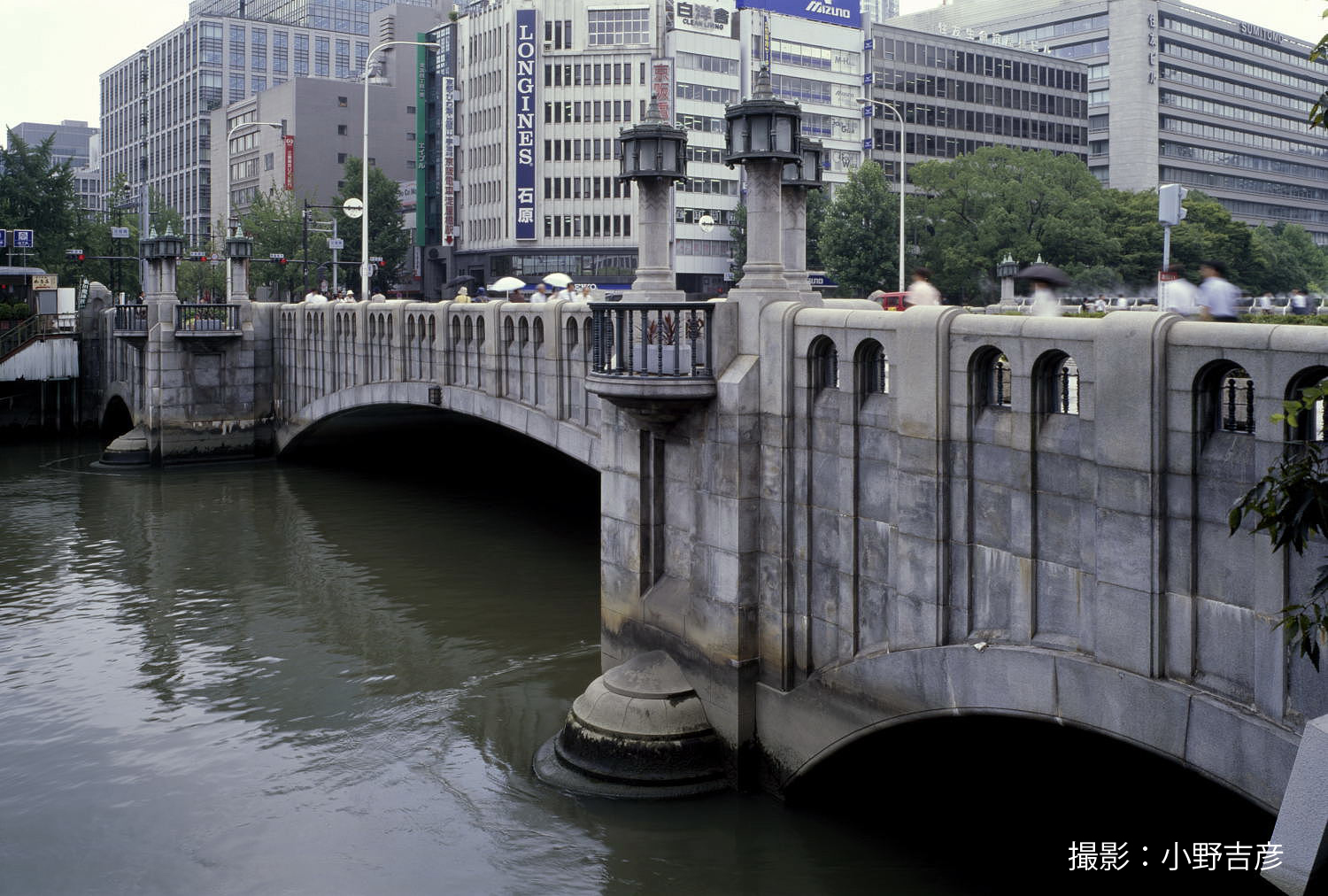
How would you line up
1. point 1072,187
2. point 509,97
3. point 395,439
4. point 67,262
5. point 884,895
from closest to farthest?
point 884,895 → point 395,439 → point 67,262 → point 1072,187 → point 509,97

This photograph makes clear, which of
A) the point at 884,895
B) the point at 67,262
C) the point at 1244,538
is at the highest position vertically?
the point at 67,262

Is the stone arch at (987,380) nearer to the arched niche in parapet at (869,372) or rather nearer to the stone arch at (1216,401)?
the arched niche in parapet at (869,372)

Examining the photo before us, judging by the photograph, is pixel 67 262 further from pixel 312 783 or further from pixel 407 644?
pixel 312 783

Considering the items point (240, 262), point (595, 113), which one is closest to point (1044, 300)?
point (240, 262)

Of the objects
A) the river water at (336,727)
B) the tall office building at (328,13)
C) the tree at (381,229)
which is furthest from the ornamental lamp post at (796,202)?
the tall office building at (328,13)

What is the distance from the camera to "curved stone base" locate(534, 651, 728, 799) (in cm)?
1595

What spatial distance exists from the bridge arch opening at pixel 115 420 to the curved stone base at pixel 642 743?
4334 centimetres

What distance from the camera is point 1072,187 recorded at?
81625 mm

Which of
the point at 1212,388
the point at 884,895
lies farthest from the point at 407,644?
the point at 1212,388

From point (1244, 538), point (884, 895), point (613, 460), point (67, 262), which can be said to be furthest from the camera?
point (67, 262)

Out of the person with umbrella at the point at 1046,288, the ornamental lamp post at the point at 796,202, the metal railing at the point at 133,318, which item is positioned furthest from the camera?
the metal railing at the point at 133,318

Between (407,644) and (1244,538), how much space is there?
1642cm

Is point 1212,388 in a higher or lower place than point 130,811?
higher

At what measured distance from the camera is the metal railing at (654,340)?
1650 centimetres
